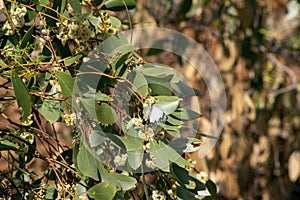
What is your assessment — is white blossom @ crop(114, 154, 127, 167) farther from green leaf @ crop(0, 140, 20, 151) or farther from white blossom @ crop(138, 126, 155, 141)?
green leaf @ crop(0, 140, 20, 151)

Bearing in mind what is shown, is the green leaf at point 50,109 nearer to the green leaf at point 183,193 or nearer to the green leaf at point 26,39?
the green leaf at point 26,39

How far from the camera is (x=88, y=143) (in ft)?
2.57

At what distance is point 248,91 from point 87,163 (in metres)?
2.02

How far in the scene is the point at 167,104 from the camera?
2.58 ft

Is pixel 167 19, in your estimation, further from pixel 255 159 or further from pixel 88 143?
pixel 88 143

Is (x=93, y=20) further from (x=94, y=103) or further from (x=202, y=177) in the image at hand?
(x=202, y=177)

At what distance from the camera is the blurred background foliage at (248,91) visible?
2408 millimetres

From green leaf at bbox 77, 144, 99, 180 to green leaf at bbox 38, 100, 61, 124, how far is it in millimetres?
87

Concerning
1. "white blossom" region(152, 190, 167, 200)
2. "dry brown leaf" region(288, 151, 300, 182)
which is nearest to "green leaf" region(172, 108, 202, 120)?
"white blossom" region(152, 190, 167, 200)

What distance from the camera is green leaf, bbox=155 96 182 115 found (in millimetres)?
781

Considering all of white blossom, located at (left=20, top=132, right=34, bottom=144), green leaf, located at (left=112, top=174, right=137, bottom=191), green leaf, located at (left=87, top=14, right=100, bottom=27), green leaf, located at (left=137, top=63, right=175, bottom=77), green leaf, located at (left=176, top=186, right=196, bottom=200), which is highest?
green leaf, located at (left=87, top=14, right=100, bottom=27)

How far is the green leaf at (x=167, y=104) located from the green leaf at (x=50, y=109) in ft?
0.47

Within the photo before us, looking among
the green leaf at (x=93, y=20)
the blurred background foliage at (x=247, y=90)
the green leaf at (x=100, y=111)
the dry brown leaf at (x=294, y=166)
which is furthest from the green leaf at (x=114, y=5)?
the dry brown leaf at (x=294, y=166)

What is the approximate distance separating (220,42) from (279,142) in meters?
0.68
